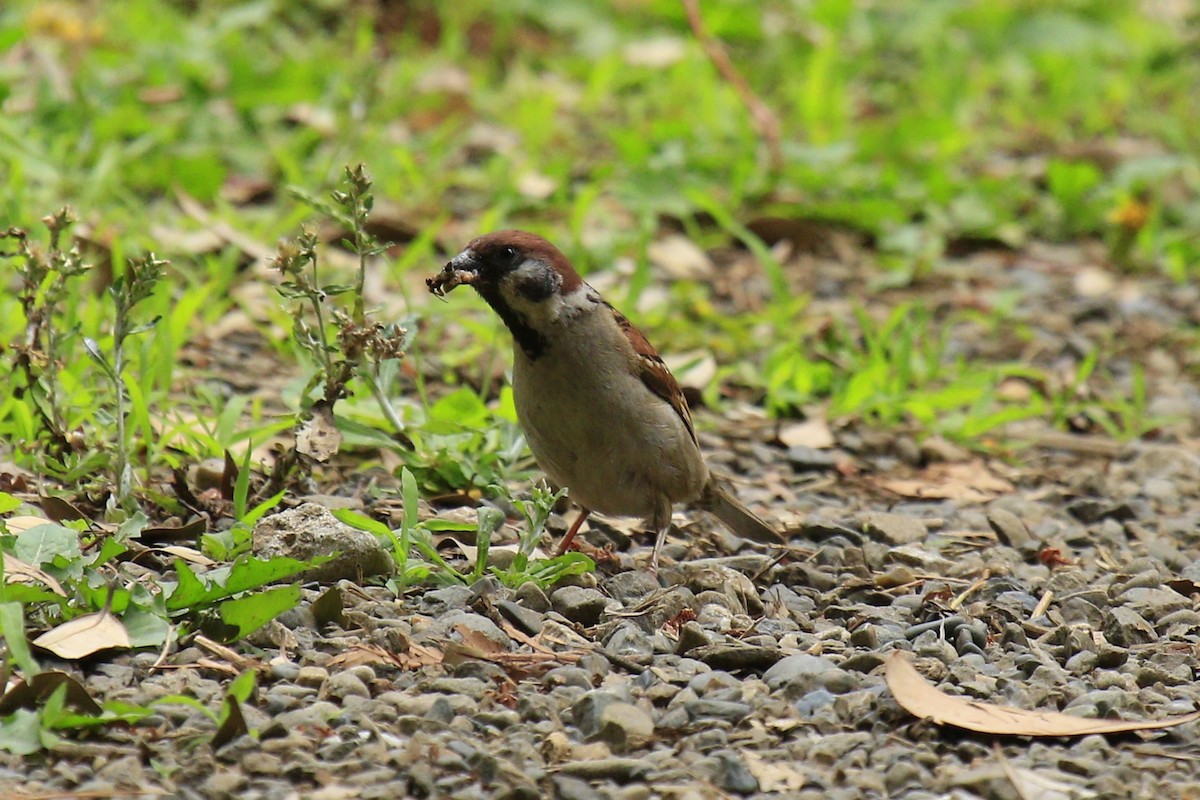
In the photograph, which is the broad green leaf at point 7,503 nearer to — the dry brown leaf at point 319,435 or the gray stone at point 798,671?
the dry brown leaf at point 319,435

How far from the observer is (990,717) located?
3.43m

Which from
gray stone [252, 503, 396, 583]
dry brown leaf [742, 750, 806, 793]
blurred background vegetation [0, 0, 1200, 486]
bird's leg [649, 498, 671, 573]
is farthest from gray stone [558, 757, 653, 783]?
blurred background vegetation [0, 0, 1200, 486]

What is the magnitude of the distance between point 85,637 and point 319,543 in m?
0.66

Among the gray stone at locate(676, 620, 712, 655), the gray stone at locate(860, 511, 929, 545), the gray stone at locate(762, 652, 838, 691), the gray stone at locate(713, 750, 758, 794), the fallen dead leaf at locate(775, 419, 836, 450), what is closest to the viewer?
the gray stone at locate(713, 750, 758, 794)

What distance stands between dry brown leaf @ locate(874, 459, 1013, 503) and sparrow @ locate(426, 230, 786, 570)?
3.63 feet

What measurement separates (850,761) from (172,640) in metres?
1.48

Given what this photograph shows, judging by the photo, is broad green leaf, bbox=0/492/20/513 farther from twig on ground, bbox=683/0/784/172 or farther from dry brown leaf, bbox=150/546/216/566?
→ twig on ground, bbox=683/0/784/172

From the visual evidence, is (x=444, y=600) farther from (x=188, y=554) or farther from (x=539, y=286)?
(x=539, y=286)

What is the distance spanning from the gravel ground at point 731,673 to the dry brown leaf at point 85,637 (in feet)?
0.18

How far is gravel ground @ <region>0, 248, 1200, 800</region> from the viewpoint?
3100mm

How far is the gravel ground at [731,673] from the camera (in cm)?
310

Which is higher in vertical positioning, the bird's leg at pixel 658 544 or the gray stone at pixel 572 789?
the gray stone at pixel 572 789

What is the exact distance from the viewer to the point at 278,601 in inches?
137

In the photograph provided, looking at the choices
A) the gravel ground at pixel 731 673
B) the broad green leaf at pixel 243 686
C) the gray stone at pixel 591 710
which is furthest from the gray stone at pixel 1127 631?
the broad green leaf at pixel 243 686
